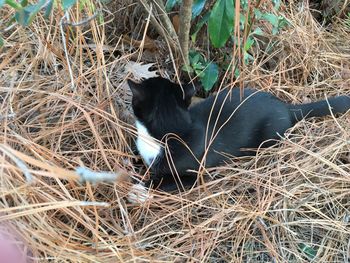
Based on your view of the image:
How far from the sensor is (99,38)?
1.96 metres

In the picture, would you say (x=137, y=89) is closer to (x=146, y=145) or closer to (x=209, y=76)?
(x=146, y=145)

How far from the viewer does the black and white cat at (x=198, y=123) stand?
67.9 inches

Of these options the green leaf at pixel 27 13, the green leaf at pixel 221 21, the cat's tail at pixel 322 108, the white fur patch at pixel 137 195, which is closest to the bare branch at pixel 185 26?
the green leaf at pixel 221 21

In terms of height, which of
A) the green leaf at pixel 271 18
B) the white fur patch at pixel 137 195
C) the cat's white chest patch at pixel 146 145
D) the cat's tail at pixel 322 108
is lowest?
the white fur patch at pixel 137 195

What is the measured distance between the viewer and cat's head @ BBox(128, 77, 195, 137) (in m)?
1.71

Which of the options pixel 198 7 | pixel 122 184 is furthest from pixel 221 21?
pixel 122 184

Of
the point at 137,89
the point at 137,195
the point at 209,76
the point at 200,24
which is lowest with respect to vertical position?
the point at 137,195

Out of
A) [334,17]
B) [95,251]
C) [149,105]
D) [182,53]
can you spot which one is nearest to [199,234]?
[95,251]

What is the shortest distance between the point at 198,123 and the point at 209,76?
29 cm

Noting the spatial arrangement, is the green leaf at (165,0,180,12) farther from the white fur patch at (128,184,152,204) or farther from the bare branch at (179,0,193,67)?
the white fur patch at (128,184,152,204)

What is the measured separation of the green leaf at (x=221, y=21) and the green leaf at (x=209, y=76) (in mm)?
273

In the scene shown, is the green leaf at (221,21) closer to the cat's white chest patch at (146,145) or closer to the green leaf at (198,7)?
the green leaf at (198,7)

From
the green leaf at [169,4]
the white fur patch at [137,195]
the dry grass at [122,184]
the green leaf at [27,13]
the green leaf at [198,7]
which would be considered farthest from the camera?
the green leaf at [169,4]

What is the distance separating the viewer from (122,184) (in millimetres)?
1646
